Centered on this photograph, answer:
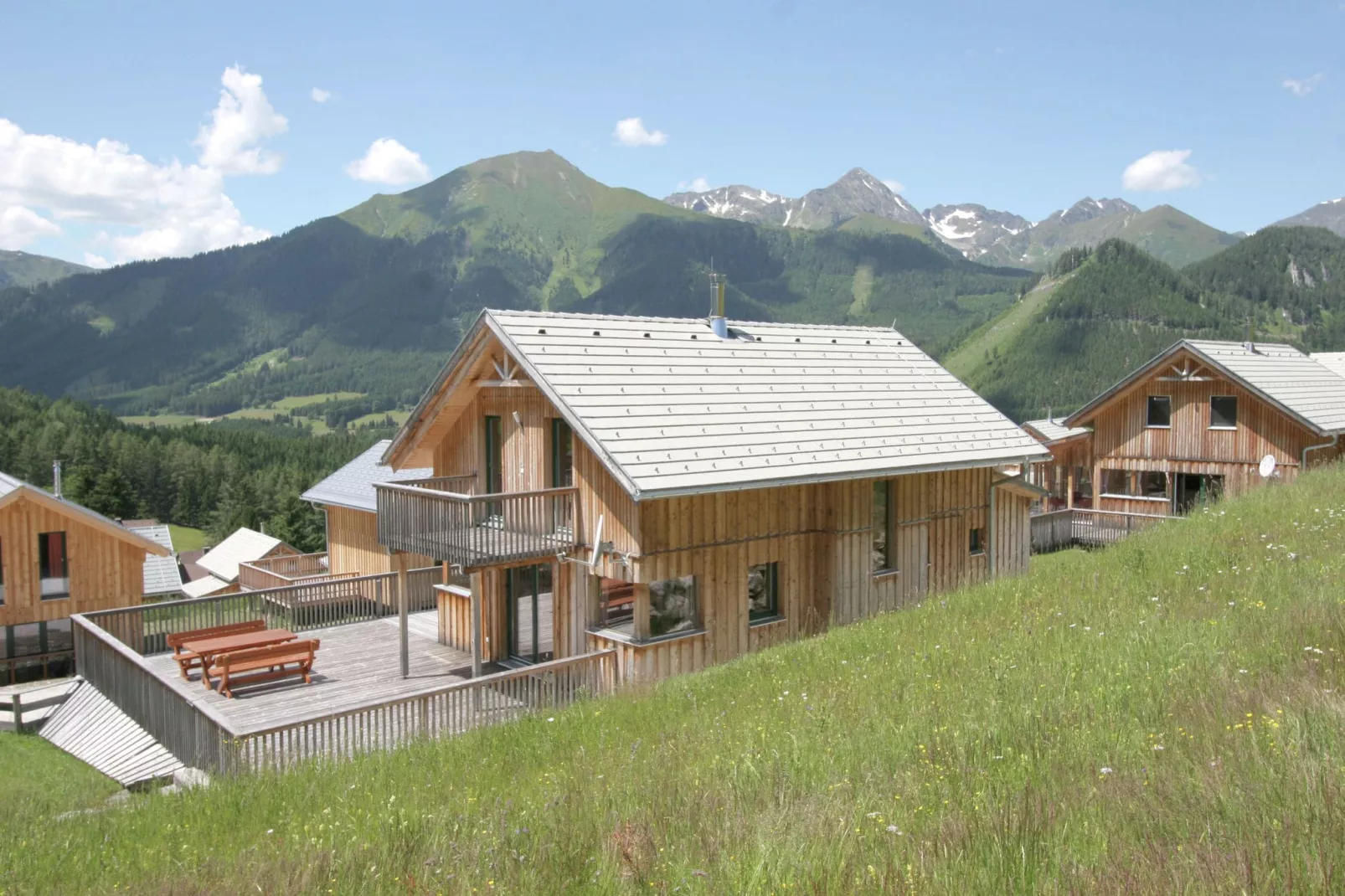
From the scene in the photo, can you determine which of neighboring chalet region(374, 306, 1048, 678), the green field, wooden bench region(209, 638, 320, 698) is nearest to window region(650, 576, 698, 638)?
neighboring chalet region(374, 306, 1048, 678)

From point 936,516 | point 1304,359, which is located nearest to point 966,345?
point 1304,359

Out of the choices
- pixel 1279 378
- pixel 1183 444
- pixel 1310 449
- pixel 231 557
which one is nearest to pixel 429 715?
pixel 1310 449

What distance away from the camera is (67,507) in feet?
82.7

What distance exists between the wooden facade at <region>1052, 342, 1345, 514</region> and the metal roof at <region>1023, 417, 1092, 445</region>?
0.44 m

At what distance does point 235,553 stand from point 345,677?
50.3 m

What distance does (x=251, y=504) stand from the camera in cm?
9775

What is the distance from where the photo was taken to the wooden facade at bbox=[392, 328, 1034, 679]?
1520 cm

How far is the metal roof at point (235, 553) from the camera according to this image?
60.1 metres

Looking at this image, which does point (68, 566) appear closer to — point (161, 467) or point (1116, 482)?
point (1116, 482)

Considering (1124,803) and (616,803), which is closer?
(1124,803)

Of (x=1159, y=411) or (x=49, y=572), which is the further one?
(x=1159, y=411)

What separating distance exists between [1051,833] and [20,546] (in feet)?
89.4

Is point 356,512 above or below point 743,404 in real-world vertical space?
below

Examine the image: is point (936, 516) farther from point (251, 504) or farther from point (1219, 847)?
point (251, 504)
